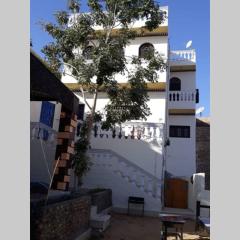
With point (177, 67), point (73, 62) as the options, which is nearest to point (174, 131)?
point (177, 67)

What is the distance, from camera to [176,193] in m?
16.0

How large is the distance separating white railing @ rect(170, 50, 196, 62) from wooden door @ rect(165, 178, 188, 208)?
8991 mm

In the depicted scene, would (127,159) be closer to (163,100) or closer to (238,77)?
(163,100)

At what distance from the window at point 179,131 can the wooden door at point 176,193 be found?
17.0 ft

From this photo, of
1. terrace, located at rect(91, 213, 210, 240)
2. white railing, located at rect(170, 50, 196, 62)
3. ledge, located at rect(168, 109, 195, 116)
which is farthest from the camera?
white railing, located at rect(170, 50, 196, 62)

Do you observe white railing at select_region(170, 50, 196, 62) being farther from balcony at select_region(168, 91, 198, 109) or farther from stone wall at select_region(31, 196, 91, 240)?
stone wall at select_region(31, 196, 91, 240)

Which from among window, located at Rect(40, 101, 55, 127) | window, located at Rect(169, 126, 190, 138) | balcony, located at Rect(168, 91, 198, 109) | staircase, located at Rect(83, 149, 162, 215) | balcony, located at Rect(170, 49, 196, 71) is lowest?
staircase, located at Rect(83, 149, 162, 215)

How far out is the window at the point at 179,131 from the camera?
821 inches

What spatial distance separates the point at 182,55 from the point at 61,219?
17087mm

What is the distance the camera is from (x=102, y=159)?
1391 centimetres

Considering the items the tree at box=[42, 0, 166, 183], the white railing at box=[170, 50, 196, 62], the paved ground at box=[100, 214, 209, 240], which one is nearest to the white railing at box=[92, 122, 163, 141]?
the tree at box=[42, 0, 166, 183]

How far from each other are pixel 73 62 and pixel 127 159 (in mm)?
5180

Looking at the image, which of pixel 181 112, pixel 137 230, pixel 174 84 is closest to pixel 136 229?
pixel 137 230

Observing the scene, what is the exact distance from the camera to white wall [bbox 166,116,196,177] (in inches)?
799
